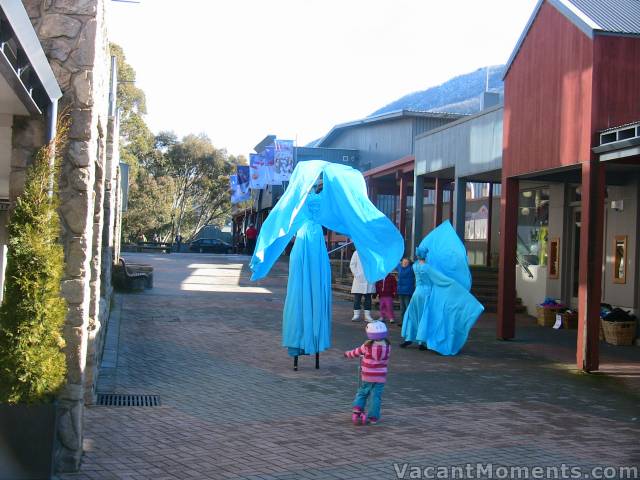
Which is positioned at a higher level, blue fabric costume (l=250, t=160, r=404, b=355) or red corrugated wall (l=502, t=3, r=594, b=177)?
red corrugated wall (l=502, t=3, r=594, b=177)

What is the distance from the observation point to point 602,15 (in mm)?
12281

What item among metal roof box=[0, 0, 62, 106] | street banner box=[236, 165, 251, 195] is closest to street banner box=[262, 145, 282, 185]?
street banner box=[236, 165, 251, 195]

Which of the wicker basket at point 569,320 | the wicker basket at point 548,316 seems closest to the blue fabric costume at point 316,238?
the wicker basket at point 569,320

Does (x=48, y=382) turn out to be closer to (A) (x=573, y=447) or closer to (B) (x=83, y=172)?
(B) (x=83, y=172)

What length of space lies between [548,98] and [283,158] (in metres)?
22.5

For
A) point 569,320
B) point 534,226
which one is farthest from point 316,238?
point 534,226

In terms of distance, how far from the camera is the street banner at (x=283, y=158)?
34719 mm

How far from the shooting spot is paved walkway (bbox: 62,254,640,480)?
6.45 meters

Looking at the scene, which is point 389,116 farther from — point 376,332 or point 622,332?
point 376,332

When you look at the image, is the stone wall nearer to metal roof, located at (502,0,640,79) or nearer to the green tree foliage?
metal roof, located at (502,0,640,79)

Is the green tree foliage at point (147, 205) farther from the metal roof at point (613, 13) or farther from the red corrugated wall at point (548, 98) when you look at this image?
the metal roof at point (613, 13)

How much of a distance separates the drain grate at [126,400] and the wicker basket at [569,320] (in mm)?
10897

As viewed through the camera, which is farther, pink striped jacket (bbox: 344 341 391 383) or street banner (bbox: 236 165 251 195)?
street banner (bbox: 236 165 251 195)

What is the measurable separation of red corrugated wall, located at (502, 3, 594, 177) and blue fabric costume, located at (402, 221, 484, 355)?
2.15 m
